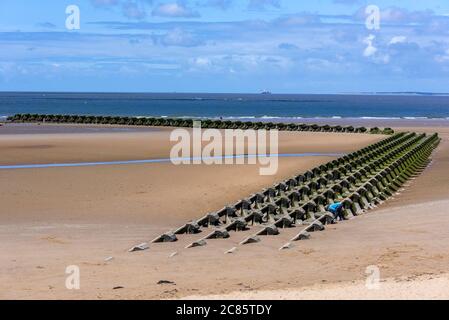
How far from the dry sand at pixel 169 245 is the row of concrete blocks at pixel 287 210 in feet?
1.30

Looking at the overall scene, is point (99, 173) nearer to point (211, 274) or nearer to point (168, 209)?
point (168, 209)

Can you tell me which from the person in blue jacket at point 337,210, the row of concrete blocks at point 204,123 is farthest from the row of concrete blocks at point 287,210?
the row of concrete blocks at point 204,123

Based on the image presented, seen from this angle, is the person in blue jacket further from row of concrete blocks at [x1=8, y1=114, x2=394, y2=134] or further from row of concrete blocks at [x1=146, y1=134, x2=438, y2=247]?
row of concrete blocks at [x1=8, y1=114, x2=394, y2=134]

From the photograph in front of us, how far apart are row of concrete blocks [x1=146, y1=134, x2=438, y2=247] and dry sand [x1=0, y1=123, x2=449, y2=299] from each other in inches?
15.6

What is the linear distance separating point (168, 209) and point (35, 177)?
789 centimetres

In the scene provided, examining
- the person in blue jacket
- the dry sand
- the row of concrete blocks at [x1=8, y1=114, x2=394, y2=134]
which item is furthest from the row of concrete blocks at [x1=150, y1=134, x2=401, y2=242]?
the row of concrete blocks at [x1=8, y1=114, x2=394, y2=134]

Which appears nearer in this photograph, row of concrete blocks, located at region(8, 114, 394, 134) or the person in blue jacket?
the person in blue jacket

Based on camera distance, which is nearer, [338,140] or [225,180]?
[225,180]

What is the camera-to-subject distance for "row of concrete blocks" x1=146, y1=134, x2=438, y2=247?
1518cm

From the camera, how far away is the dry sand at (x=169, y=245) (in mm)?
10531

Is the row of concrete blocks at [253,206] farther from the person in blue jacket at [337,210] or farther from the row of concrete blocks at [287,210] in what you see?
the person in blue jacket at [337,210]

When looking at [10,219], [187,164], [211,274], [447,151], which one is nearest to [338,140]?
[447,151]

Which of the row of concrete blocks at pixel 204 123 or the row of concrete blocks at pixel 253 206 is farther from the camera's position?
the row of concrete blocks at pixel 204 123

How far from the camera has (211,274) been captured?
11.2 m
